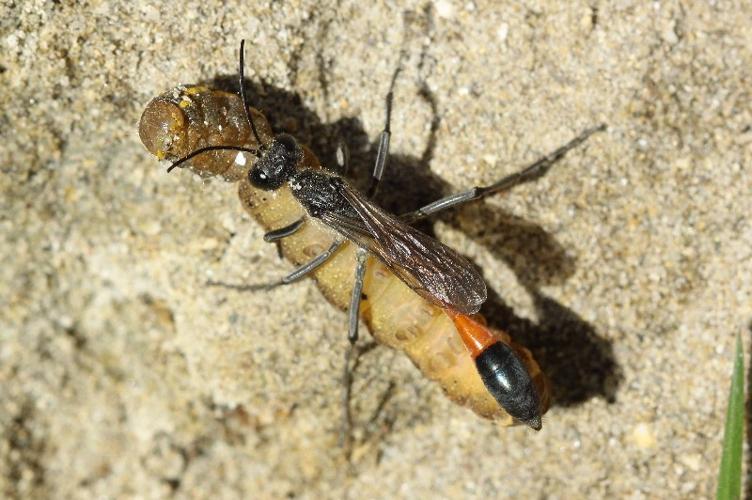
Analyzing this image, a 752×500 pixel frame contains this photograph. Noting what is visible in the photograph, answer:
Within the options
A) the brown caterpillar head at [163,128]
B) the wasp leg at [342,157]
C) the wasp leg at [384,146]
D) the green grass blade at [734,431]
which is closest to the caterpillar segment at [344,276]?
the brown caterpillar head at [163,128]

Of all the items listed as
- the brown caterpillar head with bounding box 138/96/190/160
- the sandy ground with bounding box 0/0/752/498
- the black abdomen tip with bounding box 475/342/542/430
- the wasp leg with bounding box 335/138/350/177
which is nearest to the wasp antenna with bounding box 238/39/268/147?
the sandy ground with bounding box 0/0/752/498

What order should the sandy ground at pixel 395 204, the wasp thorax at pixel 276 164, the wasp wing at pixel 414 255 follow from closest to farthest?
the wasp wing at pixel 414 255 → the wasp thorax at pixel 276 164 → the sandy ground at pixel 395 204

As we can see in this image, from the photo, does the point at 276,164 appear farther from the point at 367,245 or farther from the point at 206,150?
the point at 367,245

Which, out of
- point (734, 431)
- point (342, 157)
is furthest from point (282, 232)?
point (734, 431)

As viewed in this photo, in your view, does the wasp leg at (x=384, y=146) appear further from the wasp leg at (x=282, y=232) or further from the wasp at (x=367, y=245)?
the wasp leg at (x=282, y=232)

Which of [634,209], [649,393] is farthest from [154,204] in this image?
[649,393]

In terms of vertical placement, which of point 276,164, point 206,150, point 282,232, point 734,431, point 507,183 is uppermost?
point 206,150

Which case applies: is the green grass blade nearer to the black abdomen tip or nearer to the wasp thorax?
the black abdomen tip
